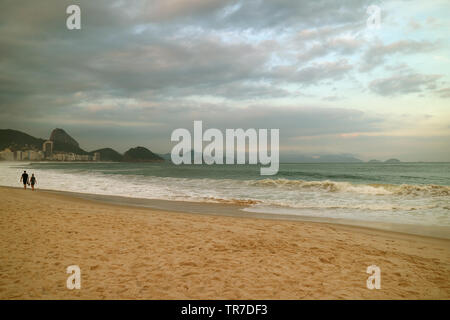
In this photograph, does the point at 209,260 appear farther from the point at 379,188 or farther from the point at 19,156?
the point at 19,156

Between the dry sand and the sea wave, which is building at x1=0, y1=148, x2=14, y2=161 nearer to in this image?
the sea wave

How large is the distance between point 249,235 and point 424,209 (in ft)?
44.8

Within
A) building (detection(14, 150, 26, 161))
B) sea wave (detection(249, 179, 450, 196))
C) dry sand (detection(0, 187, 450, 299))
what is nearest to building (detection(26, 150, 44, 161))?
building (detection(14, 150, 26, 161))

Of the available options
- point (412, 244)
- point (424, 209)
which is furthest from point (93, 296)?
point (424, 209)

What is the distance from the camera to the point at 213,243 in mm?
7773

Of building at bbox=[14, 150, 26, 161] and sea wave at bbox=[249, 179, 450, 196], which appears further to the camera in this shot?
building at bbox=[14, 150, 26, 161]

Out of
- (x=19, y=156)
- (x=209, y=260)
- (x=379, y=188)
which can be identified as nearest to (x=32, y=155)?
(x=19, y=156)

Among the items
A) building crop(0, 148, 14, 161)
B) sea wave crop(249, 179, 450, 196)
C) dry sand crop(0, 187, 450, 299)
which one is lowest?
sea wave crop(249, 179, 450, 196)

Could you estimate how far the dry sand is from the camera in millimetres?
4961

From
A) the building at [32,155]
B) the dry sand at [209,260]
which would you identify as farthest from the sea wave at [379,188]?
the building at [32,155]

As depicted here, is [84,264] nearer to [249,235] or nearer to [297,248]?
[249,235]

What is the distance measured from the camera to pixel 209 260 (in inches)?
253

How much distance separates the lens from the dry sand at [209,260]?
4961mm

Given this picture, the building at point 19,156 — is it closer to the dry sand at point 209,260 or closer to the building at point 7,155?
the building at point 7,155
